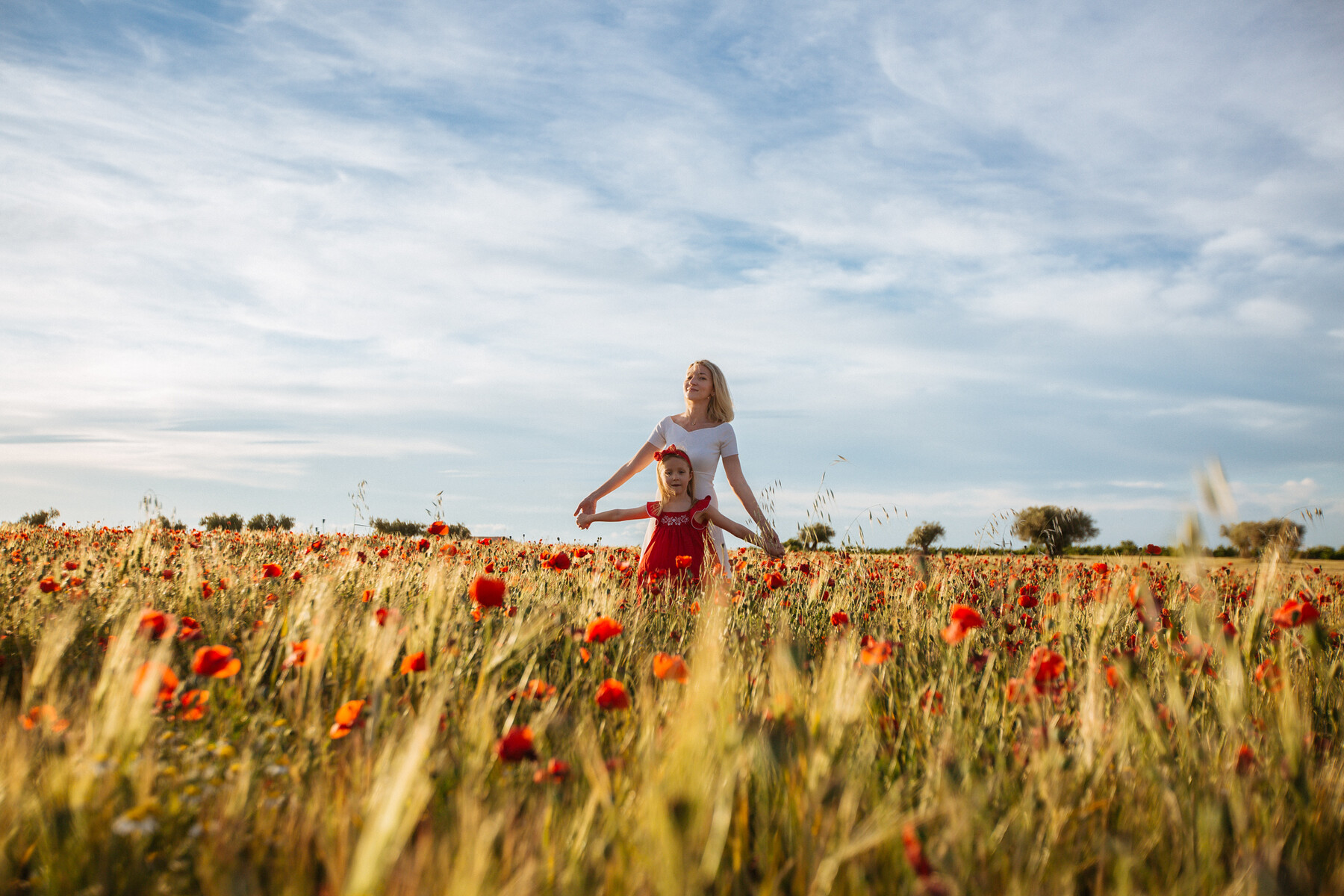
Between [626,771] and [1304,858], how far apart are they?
153 cm

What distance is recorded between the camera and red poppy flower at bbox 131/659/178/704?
61.5 inches

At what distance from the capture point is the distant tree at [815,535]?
21.7ft

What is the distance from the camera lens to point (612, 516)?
20.3ft

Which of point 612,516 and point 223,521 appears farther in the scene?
point 223,521

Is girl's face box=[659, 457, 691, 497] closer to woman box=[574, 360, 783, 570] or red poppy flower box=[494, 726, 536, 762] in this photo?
woman box=[574, 360, 783, 570]

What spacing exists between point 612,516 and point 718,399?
1.42m

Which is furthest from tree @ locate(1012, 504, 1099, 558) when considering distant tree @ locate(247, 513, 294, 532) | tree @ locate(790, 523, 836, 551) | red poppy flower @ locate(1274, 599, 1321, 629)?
distant tree @ locate(247, 513, 294, 532)

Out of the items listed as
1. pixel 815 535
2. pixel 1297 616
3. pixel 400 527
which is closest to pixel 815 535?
pixel 815 535

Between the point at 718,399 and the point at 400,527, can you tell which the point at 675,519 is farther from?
the point at 400,527

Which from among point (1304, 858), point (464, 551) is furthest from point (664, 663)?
point (464, 551)

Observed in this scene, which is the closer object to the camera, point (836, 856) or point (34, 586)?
point (836, 856)

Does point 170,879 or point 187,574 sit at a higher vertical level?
point 187,574

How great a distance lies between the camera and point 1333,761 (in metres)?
2.18

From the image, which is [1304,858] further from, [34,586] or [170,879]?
[34,586]
